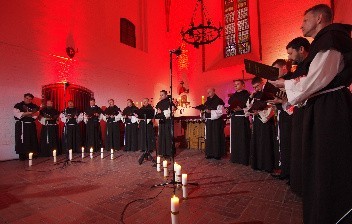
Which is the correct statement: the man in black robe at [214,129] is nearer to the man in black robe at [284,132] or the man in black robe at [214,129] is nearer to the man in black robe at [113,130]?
the man in black robe at [284,132]

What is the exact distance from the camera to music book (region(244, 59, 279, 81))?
2227 millimetres

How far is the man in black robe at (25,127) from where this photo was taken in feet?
24.9

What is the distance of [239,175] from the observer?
15.3ft

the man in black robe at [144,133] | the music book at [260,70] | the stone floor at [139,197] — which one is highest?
the music book at [260,70]

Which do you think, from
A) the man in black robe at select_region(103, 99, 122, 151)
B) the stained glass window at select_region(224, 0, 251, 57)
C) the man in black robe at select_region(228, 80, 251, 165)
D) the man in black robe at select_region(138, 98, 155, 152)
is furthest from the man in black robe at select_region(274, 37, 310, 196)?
the stained glass window at select_region(224, 0, 251, 57)

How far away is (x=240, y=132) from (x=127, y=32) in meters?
9.72

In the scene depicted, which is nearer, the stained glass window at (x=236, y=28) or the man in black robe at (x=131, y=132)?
the man in black robe at (x=131, y=132)

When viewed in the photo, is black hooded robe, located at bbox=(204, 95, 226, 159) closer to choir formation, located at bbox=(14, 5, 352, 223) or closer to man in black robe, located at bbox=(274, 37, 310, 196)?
choir formation, located at bbox=(14, 5, 352, 223)

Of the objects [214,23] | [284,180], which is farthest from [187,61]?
[284,180]

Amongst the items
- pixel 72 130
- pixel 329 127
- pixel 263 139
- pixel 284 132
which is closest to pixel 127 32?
pixel 72 130

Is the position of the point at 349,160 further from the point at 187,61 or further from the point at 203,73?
the point at 187,61

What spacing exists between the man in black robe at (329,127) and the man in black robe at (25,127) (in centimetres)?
839

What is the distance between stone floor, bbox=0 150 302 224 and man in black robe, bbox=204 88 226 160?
1.29m

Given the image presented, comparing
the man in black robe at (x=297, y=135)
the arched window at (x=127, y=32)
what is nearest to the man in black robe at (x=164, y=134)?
the man in black robe at (x=297, y=135)
